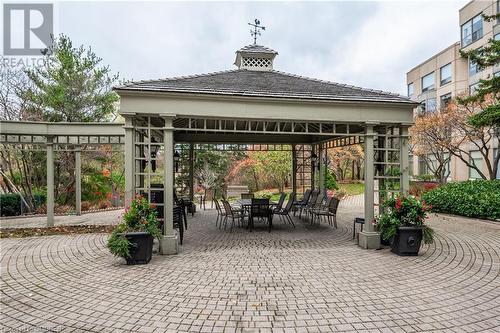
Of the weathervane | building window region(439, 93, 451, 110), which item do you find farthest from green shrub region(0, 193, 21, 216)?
building window region(439, 93, 451, 110)

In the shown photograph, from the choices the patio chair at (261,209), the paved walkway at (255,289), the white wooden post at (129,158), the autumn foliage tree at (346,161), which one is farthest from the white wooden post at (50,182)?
the autumn foliage tree at (346,161)

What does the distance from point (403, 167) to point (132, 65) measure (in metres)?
21.8

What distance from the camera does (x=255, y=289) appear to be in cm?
396

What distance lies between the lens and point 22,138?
29.4ft

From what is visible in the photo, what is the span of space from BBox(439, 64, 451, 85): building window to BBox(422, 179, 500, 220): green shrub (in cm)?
1667

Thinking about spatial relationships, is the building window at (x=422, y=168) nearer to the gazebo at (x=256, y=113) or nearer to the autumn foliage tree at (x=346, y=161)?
the autumn foliage tree at (x=346, y=161)

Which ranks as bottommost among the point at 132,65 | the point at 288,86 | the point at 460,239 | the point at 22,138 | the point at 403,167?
the point at 460,239

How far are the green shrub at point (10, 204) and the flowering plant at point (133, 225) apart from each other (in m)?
8.94

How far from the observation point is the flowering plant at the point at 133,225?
4.90 m

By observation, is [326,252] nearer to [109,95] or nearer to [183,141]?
[183,141]

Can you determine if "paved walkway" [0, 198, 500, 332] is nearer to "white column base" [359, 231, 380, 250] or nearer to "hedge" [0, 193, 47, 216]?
"white column base" [359, 231, 380, 250]

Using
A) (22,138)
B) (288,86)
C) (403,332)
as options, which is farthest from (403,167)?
(22,138)

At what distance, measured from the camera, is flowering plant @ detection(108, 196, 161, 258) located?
490cm

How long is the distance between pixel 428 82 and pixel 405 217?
2613cm
